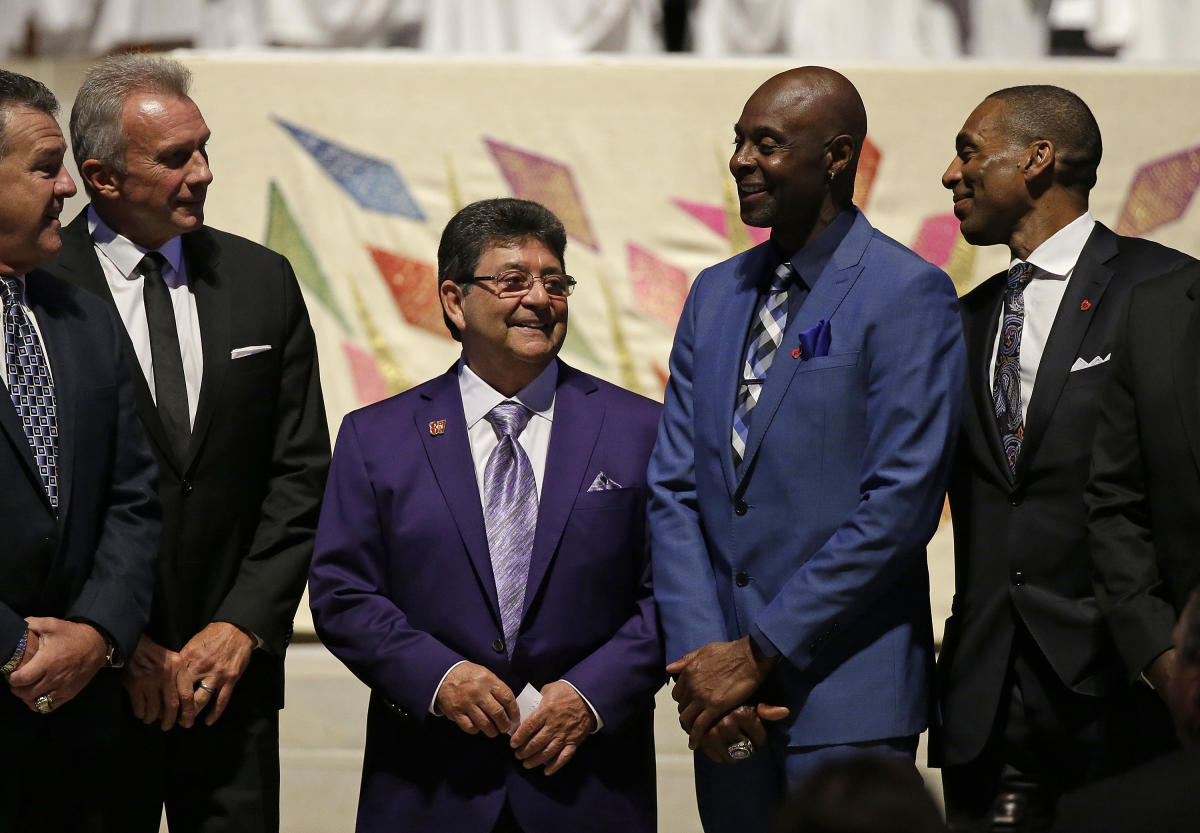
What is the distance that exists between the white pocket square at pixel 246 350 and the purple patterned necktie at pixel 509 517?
1.63 ft

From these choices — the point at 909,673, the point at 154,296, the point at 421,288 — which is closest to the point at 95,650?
the point at 154,296

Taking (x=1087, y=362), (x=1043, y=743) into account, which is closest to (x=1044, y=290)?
(x=1087, y=362)

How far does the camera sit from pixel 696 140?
15.3 ft

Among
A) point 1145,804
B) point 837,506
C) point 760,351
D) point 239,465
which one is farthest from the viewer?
point 239,465

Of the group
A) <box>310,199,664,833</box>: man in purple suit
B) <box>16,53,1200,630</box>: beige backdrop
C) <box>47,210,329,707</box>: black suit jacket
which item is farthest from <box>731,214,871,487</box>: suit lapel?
<box>16,53,1200,630</box>: beige backdrop

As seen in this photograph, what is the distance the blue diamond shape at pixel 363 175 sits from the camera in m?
4.68

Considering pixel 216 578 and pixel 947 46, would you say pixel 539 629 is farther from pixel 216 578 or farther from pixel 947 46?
pixel 947 46

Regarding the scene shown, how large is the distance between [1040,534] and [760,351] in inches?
23.5

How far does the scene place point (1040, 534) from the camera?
2717 millimetres

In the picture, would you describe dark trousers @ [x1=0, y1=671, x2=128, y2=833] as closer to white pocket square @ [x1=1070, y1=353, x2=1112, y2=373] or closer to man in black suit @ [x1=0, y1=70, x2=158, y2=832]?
man in black suit @ [x1=0, y1=70, x2=158, y2=832]

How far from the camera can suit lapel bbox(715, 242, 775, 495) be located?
2.62 metres

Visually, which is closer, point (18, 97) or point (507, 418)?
point (18, 97)

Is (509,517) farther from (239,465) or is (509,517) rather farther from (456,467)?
(239,465)

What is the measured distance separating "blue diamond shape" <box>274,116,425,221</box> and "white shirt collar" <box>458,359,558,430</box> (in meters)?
1.96
